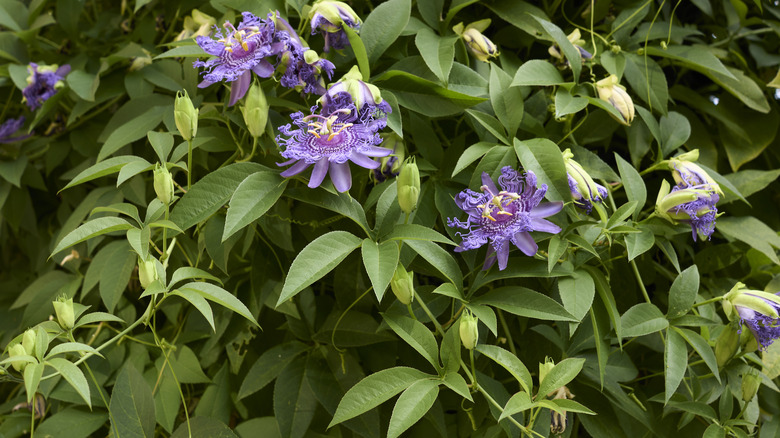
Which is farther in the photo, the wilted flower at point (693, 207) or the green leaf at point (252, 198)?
the wilted flower at point (693, 207)

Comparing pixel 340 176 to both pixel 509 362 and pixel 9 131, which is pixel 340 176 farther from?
pixel 9 131

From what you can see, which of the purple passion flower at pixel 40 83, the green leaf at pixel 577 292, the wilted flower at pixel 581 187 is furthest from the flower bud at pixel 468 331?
the purple passion flower at pixel 40 83

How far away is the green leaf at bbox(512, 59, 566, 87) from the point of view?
2.63 feet

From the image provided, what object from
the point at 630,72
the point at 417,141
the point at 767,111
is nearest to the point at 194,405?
the point at 417,141

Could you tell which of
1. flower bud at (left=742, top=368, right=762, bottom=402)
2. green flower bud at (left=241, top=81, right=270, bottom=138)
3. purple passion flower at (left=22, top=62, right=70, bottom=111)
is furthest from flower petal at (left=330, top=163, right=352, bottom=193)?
purple passion flower at (left=22, top=62, right=70, bottom=111)

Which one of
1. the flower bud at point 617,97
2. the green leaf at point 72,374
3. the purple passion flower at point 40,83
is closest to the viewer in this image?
the green leaf at point 72,374

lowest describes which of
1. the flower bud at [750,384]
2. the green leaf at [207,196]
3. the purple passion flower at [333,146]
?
the flower bud at [750,384]

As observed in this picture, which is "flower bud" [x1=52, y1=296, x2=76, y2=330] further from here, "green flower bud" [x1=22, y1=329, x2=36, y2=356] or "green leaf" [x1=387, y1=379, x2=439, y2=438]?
"green leaf" [x1=387, y1=379, x2=439, y2=438]

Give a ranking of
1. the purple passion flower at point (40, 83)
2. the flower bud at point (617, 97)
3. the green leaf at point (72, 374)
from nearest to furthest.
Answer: the green leaf at point (72, 374)
the flower bud at point (617, 97)
the purple passion flower at point (40, 83)

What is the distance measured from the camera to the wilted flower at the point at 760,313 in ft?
2.43

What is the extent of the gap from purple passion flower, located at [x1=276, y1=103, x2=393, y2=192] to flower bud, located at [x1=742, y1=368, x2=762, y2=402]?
0.51m

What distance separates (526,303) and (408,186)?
19cm

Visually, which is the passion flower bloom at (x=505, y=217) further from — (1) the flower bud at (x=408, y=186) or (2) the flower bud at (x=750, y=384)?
(2) the flower bud at (x=750, y=384)

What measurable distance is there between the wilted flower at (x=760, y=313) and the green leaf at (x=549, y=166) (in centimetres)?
25
